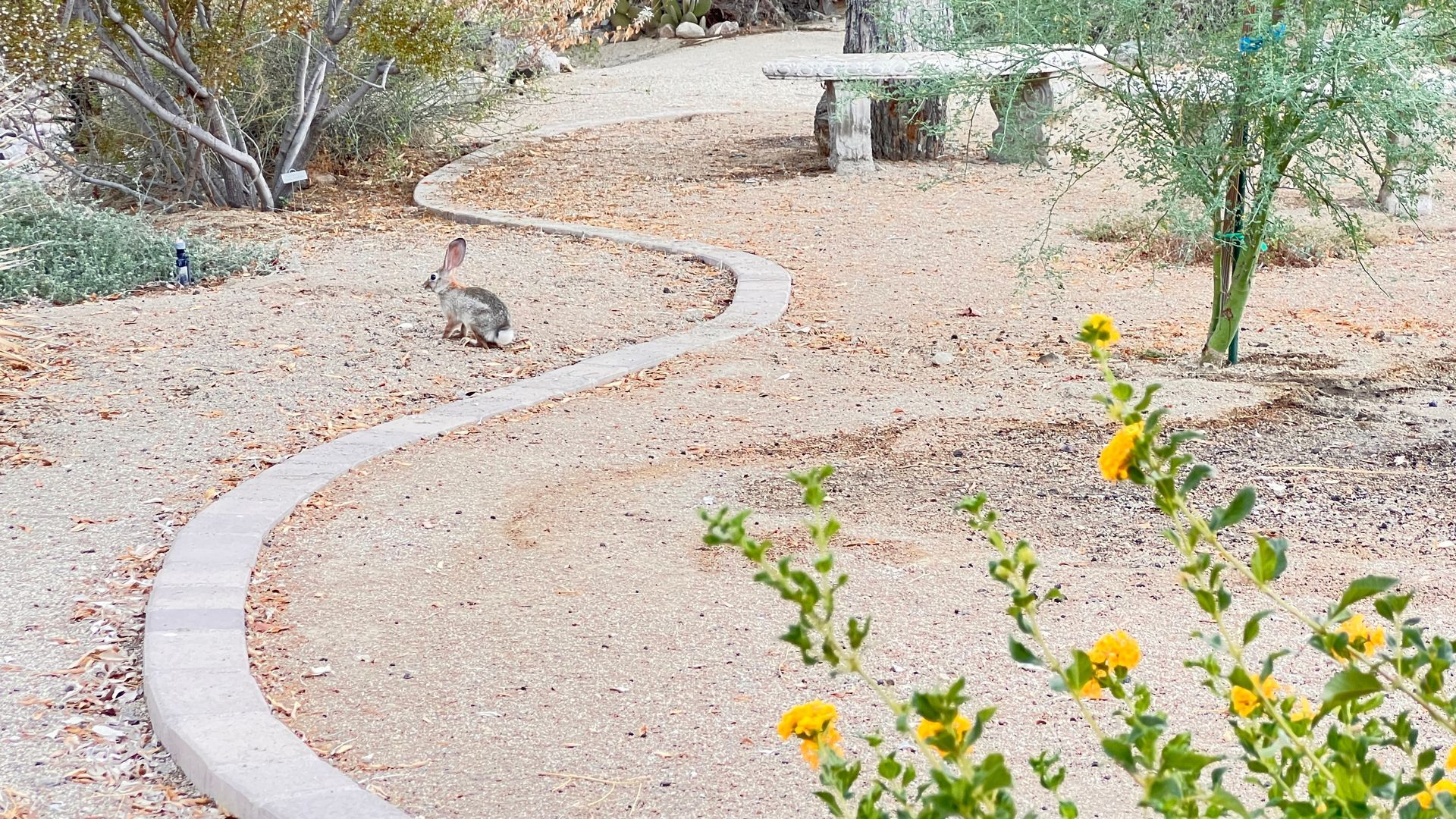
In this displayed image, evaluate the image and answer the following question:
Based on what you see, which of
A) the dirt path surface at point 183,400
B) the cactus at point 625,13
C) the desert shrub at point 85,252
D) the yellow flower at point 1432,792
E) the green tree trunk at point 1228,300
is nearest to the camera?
the yellow flower at point 1432,792

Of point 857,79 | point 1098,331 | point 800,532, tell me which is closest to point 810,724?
point 1098,331

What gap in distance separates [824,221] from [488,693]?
247 inches

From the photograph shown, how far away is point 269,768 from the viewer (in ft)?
8.68

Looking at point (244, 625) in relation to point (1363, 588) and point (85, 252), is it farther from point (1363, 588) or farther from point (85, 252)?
point (85, 252)

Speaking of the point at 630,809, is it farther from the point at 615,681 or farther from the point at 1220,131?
the point at 1220,131

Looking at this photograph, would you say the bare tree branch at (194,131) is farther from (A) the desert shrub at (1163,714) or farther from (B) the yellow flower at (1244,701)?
(B) the yellow flower at (1244,701)

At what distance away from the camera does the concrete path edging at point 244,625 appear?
2584 mm

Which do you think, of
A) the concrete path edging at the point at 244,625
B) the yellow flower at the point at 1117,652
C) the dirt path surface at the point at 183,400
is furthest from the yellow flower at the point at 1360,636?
the dirt path surface at the point at 183,400

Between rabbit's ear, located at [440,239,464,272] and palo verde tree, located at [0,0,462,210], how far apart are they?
106 inches

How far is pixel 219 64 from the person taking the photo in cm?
873

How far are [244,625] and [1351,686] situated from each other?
2.64 m

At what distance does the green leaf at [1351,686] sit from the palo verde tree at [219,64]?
7.34 metres

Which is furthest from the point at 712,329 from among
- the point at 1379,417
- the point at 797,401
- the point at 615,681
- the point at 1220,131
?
the point at 615,681

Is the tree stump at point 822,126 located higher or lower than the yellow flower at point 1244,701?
lower
